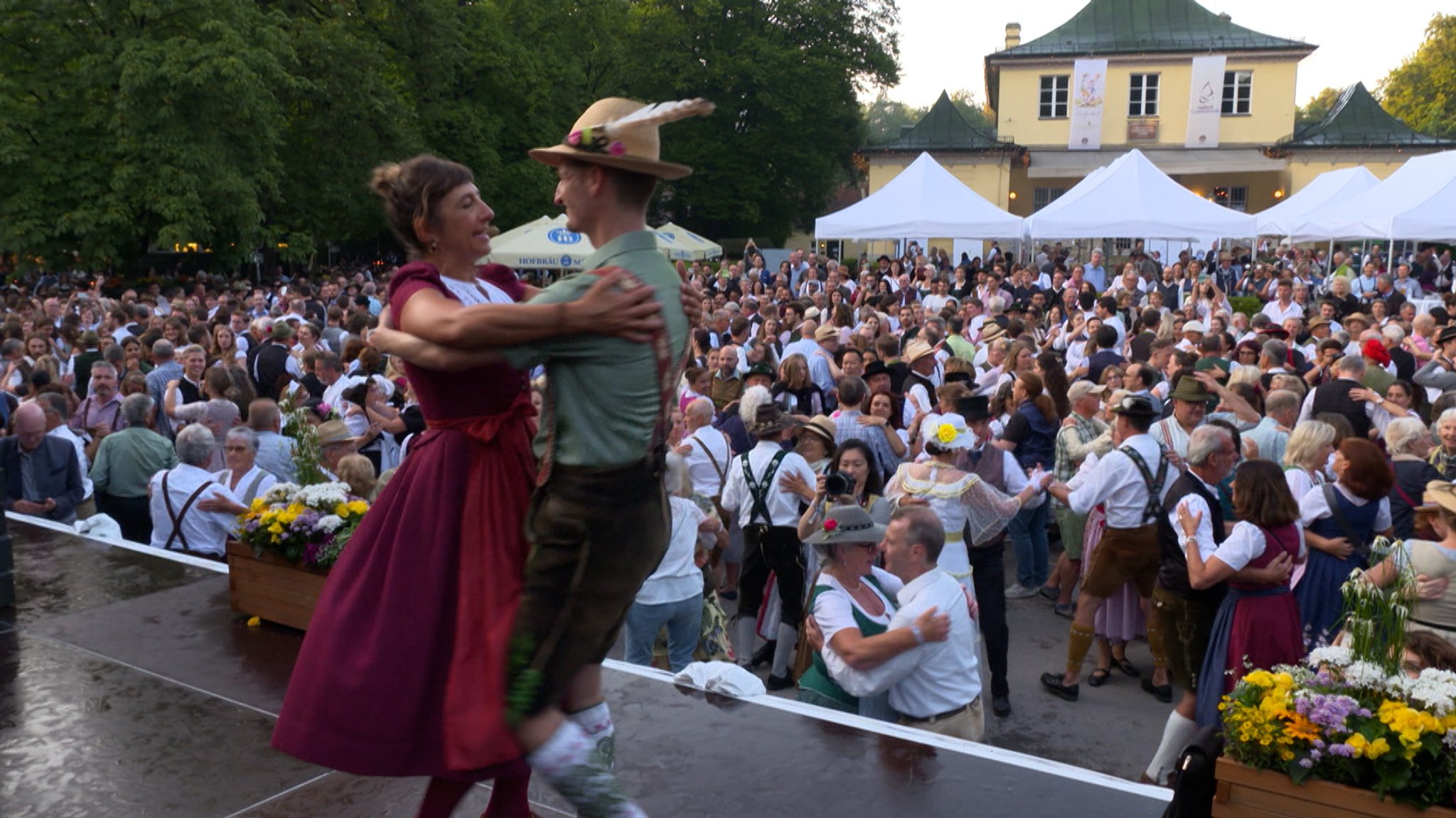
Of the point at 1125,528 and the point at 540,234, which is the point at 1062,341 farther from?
the point at 540,234

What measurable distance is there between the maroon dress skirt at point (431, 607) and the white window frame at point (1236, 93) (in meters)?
49.4

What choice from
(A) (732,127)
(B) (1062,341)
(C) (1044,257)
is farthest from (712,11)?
(B) (1062,341)

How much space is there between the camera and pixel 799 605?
6.97 m

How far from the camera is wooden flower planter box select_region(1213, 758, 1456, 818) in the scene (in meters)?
3.26

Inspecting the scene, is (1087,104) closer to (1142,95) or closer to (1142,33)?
(1142,95)

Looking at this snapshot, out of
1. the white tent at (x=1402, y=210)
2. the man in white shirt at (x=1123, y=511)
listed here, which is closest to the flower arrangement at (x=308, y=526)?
the man in white shirt at (x=1123, y=511)

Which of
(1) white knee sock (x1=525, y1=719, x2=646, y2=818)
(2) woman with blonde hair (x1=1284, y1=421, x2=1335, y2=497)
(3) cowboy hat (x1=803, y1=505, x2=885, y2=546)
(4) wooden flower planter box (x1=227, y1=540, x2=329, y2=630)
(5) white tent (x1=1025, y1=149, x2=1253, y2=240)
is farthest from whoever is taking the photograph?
(5) white tent (x1=1025, y1=149, x2=1253, y2=240)

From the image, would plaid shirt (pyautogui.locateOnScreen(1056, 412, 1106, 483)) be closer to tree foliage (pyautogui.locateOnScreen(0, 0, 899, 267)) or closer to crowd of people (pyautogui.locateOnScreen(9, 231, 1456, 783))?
crowd of people (pyautogui.locateOnScreen(9, 231, 1456, 783))

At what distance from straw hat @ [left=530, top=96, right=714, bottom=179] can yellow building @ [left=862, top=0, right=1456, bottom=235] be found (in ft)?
145

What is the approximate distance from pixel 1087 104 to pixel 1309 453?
42938 mm

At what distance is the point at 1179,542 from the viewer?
5.81m

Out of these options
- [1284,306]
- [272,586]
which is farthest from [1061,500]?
[1284,306]

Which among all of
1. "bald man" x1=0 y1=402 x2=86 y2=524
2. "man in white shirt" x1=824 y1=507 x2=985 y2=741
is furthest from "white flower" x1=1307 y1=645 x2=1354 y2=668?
"bald man" x1=0 y1=402 x2=86 y2=524

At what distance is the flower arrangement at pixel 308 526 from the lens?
4805 mm
